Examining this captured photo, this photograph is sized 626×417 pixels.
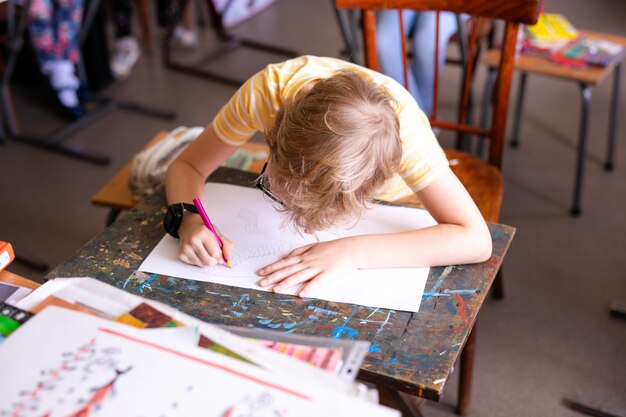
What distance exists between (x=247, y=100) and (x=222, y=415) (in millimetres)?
746

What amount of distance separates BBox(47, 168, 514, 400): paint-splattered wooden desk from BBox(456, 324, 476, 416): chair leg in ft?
1.26

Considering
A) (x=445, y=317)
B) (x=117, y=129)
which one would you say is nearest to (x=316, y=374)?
(x=445, y=317)

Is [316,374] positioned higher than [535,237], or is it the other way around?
[316,374]

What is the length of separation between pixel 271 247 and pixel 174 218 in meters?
0.17

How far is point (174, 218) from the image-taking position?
3.91 feet

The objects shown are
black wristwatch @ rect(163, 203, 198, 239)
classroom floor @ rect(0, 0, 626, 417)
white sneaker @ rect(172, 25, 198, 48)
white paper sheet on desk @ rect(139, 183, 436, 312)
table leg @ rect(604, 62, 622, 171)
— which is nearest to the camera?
white paper sheet on desk @ rect(139, 183, 436, 312)

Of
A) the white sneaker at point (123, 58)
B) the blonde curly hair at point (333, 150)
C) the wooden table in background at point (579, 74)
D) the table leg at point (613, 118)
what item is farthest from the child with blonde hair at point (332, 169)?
the white sneaker at point (123, 58)

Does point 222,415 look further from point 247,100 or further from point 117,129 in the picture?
point 117,129

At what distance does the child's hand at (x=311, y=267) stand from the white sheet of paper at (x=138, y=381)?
0.34 m

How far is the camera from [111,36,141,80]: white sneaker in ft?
10.9

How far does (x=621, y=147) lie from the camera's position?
2.71 m

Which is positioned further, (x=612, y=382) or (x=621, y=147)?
(x=621, y=147)

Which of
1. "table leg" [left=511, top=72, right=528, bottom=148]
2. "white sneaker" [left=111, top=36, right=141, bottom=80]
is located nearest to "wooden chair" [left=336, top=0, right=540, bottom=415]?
"table leg" [left=511, top=72, right=528, bottom=148]

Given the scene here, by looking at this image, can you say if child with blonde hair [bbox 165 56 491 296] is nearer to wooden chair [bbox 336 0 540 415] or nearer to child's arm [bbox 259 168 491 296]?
child's arm [bbox 259 168 491 296]
